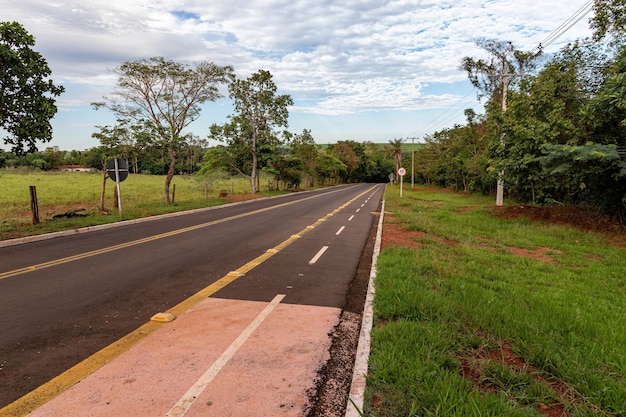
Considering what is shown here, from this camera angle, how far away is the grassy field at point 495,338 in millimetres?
2959

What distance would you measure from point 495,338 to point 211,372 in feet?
10.7

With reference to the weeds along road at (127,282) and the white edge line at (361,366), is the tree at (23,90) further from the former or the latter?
the white edge line at (361,366)

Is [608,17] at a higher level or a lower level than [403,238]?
higher

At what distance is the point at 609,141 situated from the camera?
1274 cm

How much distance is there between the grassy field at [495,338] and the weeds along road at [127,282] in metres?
0.92

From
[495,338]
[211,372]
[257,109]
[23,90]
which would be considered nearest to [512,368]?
[495,338]

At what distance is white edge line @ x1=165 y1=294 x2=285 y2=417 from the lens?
2836mm

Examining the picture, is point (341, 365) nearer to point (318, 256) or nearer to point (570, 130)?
point (318, 256)

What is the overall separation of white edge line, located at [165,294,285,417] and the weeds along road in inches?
6.1

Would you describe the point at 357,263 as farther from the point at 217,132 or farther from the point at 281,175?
the point at 281,175

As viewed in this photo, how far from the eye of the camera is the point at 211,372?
336cm

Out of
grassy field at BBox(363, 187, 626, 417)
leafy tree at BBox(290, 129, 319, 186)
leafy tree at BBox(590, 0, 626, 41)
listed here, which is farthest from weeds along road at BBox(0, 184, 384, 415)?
leafy tree at BBox(290, 129, 319, 186)

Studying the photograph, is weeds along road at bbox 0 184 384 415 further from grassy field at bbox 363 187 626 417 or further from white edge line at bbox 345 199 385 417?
grassy field at bbox 363 187 626 417

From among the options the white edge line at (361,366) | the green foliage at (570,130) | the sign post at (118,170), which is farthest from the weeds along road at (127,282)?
the green foliage at (570,130)
